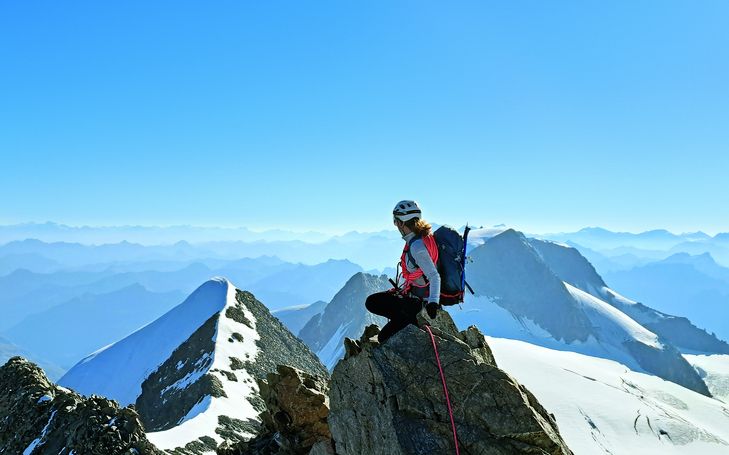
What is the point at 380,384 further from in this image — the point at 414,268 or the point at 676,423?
the point at 676,423

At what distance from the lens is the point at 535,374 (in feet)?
462

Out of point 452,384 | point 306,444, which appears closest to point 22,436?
point 306,444

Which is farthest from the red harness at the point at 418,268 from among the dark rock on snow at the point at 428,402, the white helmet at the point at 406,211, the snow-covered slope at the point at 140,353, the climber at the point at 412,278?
the snow-covered slope at the point at 140,353

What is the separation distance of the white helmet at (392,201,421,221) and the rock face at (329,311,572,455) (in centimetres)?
303

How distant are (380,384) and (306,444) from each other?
7347 millimetres

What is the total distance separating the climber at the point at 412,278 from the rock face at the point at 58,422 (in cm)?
1804

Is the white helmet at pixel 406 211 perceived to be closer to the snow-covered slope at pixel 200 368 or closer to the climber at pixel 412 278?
the climber at pixel 412 278

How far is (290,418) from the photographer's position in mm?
17391

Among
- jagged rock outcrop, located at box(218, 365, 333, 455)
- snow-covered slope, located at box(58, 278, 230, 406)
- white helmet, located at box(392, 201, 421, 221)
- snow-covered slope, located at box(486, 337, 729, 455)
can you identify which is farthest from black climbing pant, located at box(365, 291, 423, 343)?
snow-covered slope, located at box(486, 337, 729, 455)

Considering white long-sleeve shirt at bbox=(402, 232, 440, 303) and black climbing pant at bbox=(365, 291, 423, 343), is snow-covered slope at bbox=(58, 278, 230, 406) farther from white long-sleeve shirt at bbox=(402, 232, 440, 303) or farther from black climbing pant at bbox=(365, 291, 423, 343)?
white long-sleeve shirt at bbox=(402, 232, 440, 303)

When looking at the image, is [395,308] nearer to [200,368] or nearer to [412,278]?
[412,278]

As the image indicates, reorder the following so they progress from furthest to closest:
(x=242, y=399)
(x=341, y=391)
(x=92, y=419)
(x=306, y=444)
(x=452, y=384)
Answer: (x=242, y=399)
(x=92, y=419)
(x=306, y=444)
(x=341, y=391)
(x=452, y=384)

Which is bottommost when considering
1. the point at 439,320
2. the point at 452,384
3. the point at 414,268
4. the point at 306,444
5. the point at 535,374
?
the point at 306,444

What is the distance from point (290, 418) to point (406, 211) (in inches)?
452
